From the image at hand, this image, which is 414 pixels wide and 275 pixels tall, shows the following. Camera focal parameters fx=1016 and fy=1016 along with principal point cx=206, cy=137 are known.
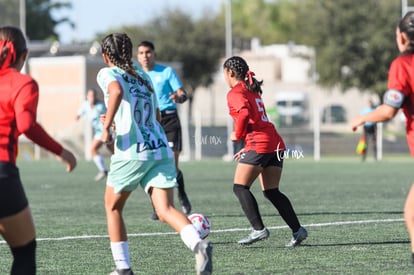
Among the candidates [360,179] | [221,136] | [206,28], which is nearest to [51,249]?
[360,179]

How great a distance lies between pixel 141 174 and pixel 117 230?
0.52m

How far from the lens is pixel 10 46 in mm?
6551

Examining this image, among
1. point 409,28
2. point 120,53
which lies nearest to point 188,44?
point 120,53

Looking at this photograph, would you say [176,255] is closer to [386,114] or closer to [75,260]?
[75,260]

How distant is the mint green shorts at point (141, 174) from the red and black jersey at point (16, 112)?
120cm

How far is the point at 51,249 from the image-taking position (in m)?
10.1

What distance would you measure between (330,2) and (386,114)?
53.4m

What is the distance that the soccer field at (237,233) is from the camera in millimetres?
8820

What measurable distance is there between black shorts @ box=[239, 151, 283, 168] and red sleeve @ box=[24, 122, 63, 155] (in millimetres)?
3821

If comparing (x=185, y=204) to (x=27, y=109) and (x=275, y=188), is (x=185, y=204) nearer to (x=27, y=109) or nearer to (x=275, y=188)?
(x=275, y=188)

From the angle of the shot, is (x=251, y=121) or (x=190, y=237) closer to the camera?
→ (x=190, y=237)

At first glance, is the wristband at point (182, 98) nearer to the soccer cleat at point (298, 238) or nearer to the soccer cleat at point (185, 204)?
the soccer cleat at point (185, 204)

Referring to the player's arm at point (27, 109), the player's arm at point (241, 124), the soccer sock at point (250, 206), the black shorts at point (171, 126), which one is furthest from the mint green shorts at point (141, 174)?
the black shorts at point (171, 126)

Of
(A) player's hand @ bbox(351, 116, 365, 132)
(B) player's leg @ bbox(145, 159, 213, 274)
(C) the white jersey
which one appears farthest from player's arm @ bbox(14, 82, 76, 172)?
(A) player's hand @ bbox(351, 116, 365, 132)
